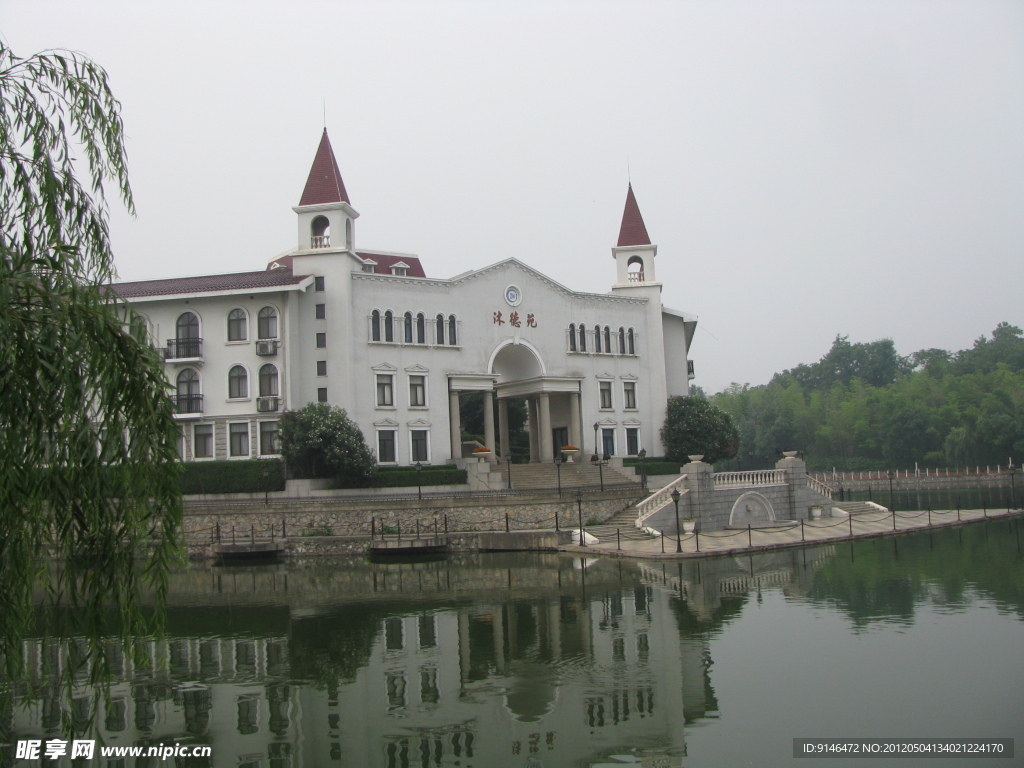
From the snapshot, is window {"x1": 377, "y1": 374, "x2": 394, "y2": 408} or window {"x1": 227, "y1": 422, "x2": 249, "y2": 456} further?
window {"x1": 377, "y1": 374, "x2": 394, "y2": 408}

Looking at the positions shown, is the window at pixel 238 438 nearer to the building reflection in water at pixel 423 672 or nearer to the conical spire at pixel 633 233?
the building reflection in water at pixel 423 672

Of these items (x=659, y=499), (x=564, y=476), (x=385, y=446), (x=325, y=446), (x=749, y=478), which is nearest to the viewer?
(x=659, y=499)

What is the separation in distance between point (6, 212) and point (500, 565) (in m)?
21.6

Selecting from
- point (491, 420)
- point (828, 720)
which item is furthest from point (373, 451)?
point (828, 720)

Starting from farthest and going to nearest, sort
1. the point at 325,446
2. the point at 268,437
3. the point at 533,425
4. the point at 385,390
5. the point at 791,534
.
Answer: the point at 533,425
the point at 385,390
the point at 268,437
the point at 325,446
the point at 791,534

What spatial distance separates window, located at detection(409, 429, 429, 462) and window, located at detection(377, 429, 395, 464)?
100 cm

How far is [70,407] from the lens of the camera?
279 inches

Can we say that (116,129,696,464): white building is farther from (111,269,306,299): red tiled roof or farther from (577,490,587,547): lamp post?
(577,490,587,547): lamp post

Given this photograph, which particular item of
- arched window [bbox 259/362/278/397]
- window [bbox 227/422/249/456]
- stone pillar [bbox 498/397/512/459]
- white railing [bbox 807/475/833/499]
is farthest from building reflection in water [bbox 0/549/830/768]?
stone pillar [bbox 498/397/512/459]

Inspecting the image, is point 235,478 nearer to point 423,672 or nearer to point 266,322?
point 266,322

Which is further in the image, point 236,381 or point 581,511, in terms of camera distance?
point 236,381

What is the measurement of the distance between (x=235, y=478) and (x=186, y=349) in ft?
20.9

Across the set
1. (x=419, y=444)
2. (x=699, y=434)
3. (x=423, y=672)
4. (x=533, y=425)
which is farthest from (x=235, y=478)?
(x=423, y=672)

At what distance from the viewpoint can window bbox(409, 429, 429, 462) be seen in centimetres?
4016
